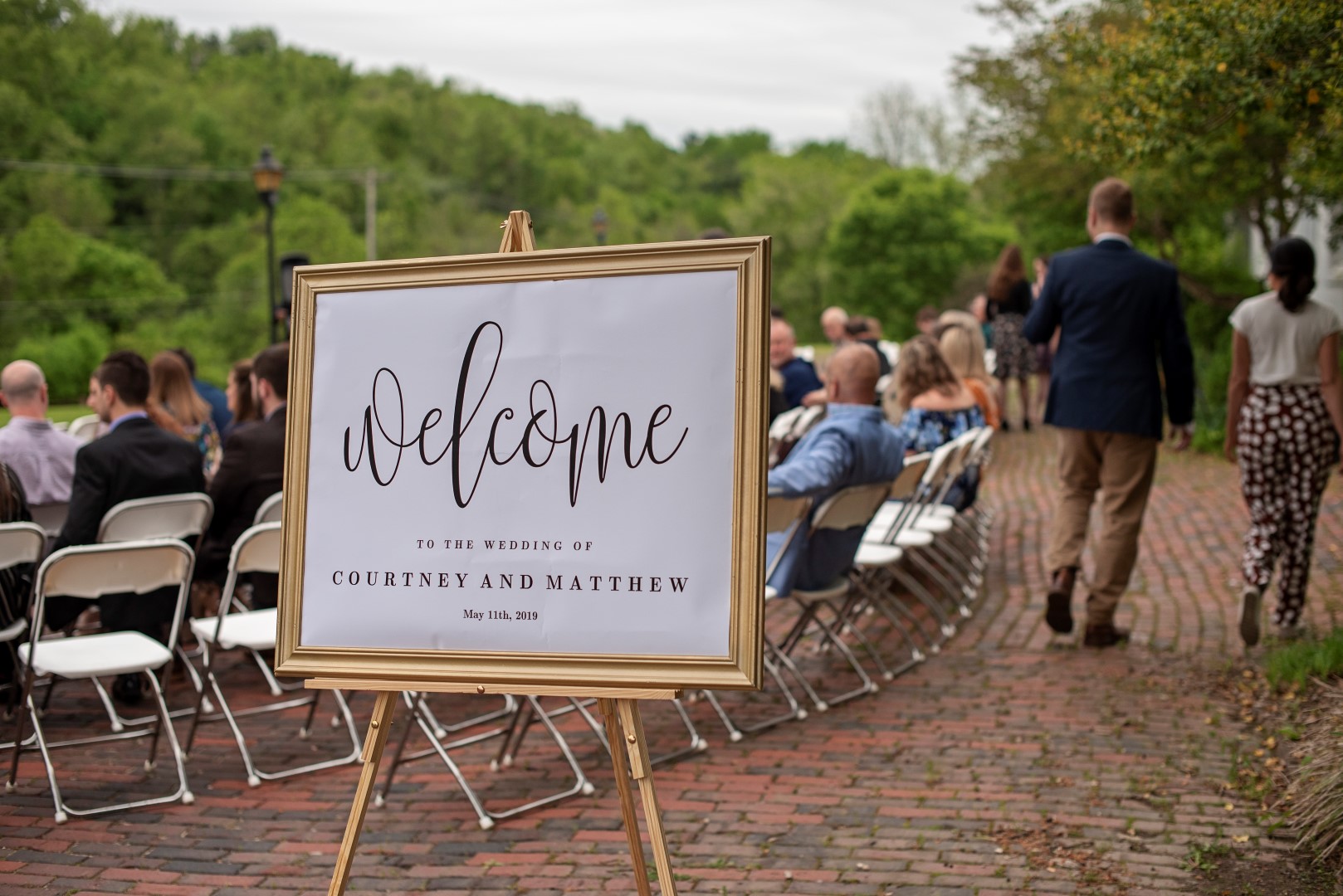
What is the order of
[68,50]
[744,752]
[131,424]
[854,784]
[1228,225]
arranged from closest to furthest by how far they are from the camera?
[854,784] < [744,752] < [131,424] < [1228,225] < [68,50]

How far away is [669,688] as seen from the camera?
310cm

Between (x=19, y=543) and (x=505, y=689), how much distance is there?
2.94 meters

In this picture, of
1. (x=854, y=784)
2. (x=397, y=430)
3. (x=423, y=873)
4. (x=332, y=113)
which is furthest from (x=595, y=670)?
(x=332, y=113)

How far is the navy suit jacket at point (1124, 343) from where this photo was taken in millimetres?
6625

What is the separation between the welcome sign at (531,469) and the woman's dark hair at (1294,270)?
4.46 meters

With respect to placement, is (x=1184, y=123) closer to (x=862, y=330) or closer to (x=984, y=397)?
(x=984, y=397)

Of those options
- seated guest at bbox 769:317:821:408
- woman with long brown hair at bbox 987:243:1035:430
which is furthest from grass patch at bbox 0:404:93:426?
seated guest at bbox 769:317:821:408

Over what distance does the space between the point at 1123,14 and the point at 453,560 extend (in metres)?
12.8

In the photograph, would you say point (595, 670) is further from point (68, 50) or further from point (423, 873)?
point (68, 50)

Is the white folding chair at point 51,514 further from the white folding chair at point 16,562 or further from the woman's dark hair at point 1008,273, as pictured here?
the woman's dark hair at point 1008,273

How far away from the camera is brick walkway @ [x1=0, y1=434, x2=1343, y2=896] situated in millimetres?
4133

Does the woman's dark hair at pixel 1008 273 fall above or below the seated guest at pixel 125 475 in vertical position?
above

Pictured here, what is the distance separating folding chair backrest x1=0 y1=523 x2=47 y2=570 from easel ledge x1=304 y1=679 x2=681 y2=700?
239 centimetres

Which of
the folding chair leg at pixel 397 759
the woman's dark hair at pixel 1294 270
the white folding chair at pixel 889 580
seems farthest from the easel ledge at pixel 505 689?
the woman's dark hair at pixel 1294 270
